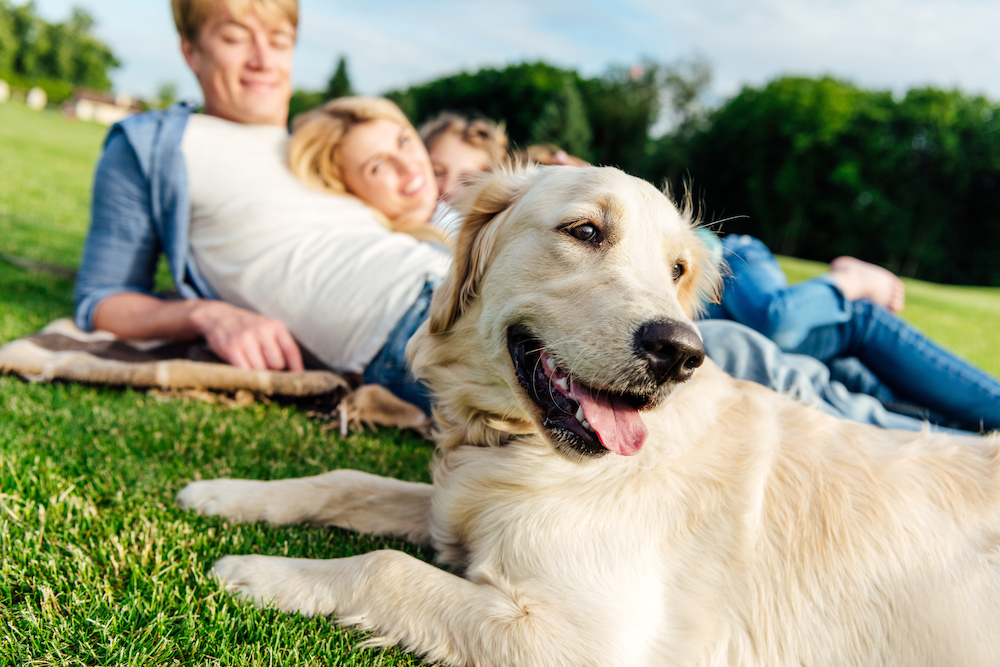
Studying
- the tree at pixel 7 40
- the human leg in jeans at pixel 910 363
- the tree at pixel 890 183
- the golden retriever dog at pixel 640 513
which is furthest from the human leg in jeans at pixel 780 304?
the tree at pixel 7 40

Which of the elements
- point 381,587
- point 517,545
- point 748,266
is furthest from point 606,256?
point 748,266

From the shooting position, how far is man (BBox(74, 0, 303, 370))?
161 inches

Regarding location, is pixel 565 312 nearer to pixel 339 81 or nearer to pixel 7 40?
pixel 339 81

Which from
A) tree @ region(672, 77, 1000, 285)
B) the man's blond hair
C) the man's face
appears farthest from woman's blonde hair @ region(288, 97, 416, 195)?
tree @ region(672, 77, 1000, 285)

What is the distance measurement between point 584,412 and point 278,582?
4.02 ft

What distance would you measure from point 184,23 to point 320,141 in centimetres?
141

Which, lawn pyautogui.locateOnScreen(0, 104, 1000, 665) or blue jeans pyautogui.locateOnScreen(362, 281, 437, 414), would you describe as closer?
lawn pyautogui.locateOnScreen(0, 104, 1000, 665)

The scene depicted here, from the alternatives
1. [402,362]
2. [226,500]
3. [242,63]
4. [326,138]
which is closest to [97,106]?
[242,63]

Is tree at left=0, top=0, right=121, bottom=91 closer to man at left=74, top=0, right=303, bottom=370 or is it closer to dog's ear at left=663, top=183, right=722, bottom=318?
man at left=74, top=0, right=303, bottom=370

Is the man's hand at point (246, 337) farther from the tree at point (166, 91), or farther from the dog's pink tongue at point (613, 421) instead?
the tree at point (166, 91)

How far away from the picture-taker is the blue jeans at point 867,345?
149 inches

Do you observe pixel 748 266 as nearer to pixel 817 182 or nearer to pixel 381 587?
pixel 381 587

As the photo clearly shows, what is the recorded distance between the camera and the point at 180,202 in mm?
4270

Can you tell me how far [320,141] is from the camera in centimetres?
470
